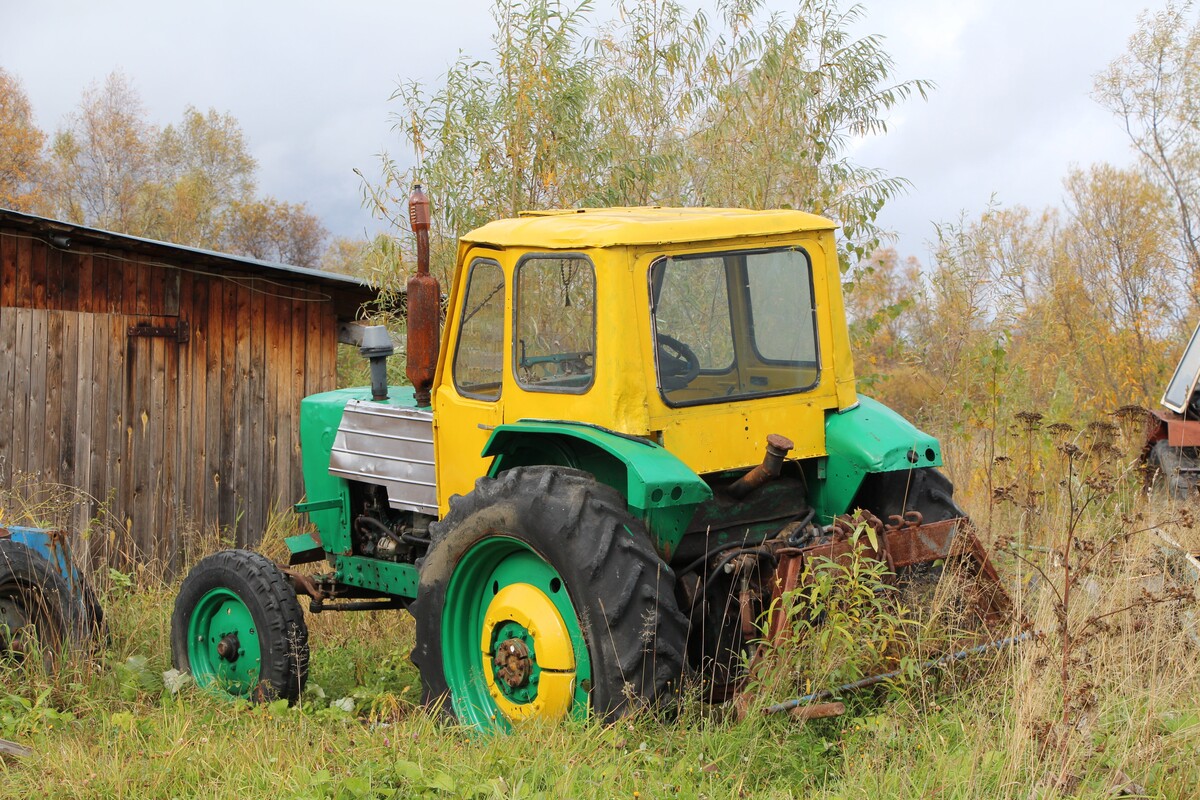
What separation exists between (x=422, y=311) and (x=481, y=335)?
0.40m

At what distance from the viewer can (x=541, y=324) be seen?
5012mm

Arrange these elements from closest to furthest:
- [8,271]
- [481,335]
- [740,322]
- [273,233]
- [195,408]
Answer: [740,322] → [481,335] → [8,271] → [195,408] → [273,233]

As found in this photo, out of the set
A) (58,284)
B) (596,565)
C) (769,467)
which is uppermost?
(58,284)

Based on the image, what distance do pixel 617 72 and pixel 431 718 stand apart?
7.20 meters

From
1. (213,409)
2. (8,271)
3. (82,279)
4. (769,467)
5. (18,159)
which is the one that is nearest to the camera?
(769,467)

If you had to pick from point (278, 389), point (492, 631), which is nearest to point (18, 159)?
point (278, 389)

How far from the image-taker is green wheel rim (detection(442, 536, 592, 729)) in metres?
4.53

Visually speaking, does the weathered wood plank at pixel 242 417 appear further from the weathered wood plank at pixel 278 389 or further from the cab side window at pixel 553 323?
the cab side window at pixel 553 323

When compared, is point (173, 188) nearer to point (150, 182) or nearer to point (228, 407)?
point (150, 182)

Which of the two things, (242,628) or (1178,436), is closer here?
(242,628)

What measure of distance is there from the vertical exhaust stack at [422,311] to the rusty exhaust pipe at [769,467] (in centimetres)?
155

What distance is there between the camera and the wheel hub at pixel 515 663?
4.68 meters

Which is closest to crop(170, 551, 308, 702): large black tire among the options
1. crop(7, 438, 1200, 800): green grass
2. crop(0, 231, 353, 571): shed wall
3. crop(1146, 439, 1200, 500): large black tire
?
crop(7, 438, 1200, 800): green grass

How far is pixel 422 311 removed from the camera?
5.47 meters
